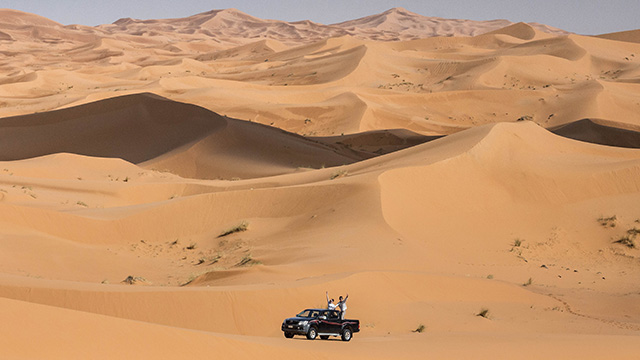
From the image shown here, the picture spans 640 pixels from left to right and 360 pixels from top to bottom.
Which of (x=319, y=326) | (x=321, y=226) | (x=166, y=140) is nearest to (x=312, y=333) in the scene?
(x=319, y=326)

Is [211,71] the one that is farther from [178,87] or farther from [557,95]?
[557,95]

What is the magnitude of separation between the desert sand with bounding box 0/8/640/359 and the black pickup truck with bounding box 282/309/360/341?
167 mm

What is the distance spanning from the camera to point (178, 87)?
4744 cm

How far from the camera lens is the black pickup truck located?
31.5 ft

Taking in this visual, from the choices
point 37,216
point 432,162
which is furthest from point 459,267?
point 37,216

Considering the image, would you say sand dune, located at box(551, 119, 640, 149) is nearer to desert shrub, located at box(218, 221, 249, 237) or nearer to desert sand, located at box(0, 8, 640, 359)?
desert sand, located at box(0, 8, 640, 359)

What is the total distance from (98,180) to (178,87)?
20570 mm

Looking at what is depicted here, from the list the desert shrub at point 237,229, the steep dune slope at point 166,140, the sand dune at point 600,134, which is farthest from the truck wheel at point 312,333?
the sand dune at point 600,134

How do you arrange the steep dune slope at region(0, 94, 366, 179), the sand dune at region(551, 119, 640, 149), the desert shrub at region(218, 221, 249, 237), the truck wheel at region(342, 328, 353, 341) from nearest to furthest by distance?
the truck wheel at region(342, 328, 353, 341) < the desert shrub at region(218, 221, 249, 237) < the steep dune slope at region(0, 94, 366, 179) < the sand dune at region(551, 119, 640, 149)

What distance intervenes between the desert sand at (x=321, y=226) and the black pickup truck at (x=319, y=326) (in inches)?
6.6

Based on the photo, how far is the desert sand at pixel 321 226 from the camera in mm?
9062

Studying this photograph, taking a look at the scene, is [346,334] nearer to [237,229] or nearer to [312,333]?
[312,333]

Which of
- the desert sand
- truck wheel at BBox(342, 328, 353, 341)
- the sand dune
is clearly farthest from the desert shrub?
the sand dune

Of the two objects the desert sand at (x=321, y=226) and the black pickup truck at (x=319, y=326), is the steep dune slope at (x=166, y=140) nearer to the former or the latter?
the desert sand at (x=321, y=226)
